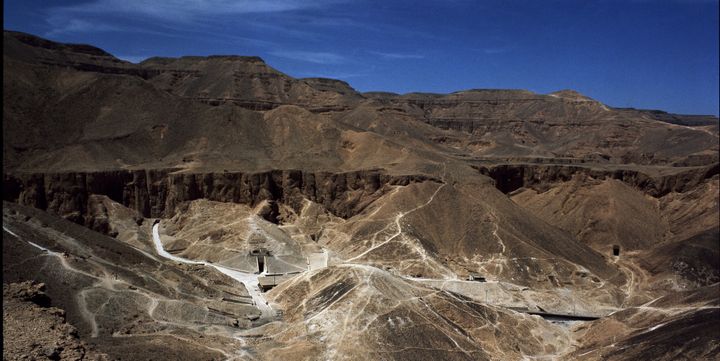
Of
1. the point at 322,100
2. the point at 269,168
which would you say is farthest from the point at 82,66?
the point at 269,168

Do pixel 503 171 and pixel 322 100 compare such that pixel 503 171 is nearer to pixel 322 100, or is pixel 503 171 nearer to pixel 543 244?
pixel 543 244

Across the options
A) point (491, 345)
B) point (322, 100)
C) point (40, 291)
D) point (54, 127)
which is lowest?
Answer: point (491, 345)

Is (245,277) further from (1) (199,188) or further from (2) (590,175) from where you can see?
(2) (590,175)

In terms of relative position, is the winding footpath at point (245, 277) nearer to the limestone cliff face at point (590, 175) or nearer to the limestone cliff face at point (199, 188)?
the limestone cliff face at point (199, 188)

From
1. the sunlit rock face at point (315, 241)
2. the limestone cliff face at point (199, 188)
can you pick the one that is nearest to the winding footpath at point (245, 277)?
the sunlit rock face at point (315, 241)

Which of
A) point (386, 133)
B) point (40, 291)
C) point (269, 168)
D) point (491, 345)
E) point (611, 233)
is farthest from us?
point (386, 133)
